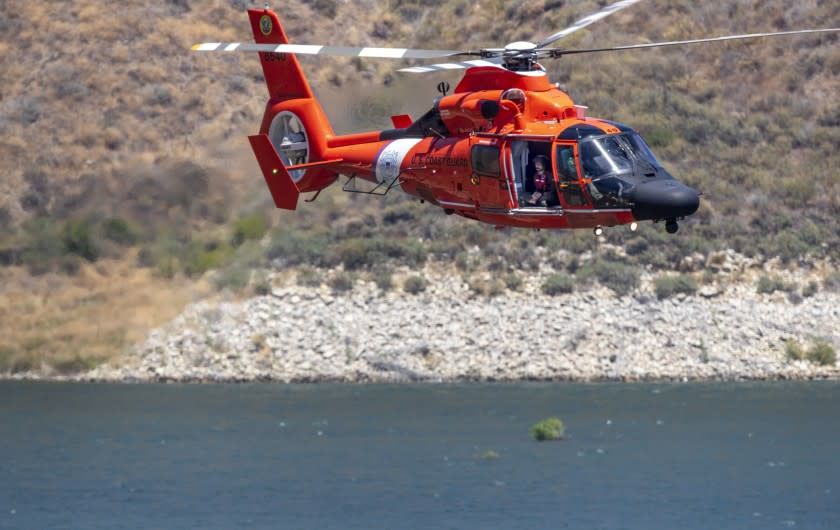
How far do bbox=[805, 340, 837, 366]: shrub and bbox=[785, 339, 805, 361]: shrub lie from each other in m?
0.21

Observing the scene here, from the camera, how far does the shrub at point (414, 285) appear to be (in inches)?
2158

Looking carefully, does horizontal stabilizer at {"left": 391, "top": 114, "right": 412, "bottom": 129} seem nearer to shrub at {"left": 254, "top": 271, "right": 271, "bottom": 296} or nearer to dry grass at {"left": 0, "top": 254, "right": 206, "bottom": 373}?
dry grass at {"left": 0, "top": 254, "right": 206, "bottom": 373}

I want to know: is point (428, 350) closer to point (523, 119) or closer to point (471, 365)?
point (471, 365)

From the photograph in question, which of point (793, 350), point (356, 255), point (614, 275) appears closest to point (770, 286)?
point (793, 350)

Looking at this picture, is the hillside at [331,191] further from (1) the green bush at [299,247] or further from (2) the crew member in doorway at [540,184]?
(2) the crew member in doorway at [540,184]

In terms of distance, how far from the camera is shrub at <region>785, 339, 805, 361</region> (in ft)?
169

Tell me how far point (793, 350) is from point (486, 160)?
30.8m

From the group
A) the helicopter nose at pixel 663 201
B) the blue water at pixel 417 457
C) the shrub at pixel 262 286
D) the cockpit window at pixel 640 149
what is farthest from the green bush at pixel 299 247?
the helicopter nose at pixel 663 201

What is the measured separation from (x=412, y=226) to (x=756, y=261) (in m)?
11.6

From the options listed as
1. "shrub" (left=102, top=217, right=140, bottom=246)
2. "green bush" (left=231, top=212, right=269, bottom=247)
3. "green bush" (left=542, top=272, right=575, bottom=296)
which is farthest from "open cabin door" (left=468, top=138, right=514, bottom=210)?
"green bush" (left=542, top=272, right=575, bottom=296)

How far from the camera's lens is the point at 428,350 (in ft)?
174

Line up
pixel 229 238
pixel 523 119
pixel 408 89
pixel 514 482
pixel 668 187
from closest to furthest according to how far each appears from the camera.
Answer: pixel 668 187, pixel 523 119, pixel 408 89, pixel 514 482, pixel 229 238

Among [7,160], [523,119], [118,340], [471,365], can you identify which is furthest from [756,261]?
[523,119]

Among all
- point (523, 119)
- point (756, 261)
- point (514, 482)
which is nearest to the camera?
point (523, 119)
